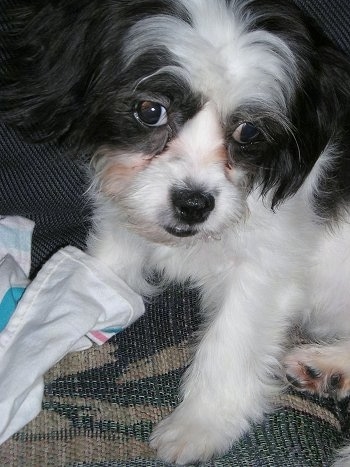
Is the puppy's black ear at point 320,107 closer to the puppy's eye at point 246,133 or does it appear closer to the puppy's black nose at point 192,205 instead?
the puppy's eye at point 246,133

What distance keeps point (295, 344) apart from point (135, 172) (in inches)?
31.3

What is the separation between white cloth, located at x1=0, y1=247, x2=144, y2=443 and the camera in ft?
6.56

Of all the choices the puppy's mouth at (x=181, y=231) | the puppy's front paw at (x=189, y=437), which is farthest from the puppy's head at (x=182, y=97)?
the puppy's front paw at (x=189, y=437)

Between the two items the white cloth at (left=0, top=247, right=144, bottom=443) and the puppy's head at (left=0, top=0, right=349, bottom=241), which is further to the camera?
the white cloth at (left=0, top=247, right=144, bottom=443)

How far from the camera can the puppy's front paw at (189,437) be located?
2055mm

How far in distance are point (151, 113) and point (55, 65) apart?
0.28 m

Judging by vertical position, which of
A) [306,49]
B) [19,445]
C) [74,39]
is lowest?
[19,445]

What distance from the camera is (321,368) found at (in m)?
2.34

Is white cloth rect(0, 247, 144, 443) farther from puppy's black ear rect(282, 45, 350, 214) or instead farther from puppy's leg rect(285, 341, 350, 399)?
puppy's black ear rect(282, 45, 350, 214)

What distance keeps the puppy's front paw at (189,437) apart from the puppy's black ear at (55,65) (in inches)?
29.1

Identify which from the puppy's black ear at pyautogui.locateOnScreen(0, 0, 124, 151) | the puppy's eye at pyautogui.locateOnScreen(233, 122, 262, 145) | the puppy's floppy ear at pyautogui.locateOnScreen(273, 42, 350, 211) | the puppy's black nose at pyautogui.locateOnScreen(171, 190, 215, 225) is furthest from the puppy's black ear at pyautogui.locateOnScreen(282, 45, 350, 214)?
the puppy's black ear at pyautogui.locateOnScreen(0, 0, 124, 151)

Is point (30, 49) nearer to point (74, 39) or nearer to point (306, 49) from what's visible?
point (74, 39)

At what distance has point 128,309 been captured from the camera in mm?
2312

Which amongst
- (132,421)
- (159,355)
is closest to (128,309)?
(159,355)
